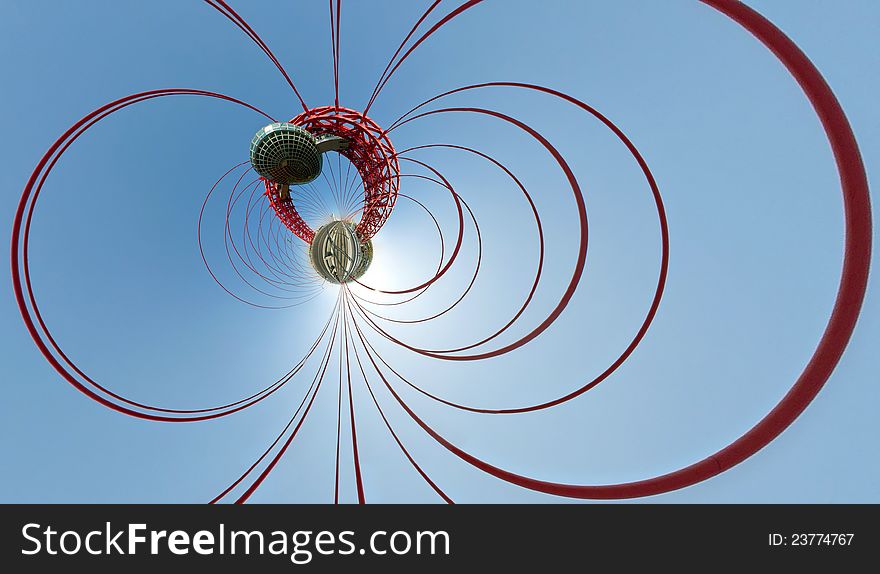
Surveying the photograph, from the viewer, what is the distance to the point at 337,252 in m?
6.35

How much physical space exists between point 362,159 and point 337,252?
228cm

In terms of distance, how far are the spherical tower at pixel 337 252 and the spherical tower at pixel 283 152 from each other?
8.07 feet

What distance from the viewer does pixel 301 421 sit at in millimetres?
4160

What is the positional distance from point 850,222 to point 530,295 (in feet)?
9.94

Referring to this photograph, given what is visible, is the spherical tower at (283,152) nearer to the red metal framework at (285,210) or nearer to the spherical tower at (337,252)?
the red metal framework at (285,210)

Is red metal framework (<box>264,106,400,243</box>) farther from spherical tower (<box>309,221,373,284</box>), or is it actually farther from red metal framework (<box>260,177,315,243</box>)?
spherical tower (<box>309,221,373,284</box>)

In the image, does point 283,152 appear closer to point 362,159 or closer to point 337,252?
point 362,159

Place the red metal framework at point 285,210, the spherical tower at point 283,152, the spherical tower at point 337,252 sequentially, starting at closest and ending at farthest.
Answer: the spherical tower at point 283,152
the red metal framework at point 285,210
the spherical tower at point 337,252

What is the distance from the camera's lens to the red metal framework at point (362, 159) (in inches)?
159

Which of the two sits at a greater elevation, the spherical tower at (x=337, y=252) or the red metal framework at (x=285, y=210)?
the spherical tower at (x=337, y=252)

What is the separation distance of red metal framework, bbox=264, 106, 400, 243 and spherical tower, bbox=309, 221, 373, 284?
3.30ft

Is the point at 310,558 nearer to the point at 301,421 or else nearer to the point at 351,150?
the point at 301,421

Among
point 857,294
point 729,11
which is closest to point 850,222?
point 857,294

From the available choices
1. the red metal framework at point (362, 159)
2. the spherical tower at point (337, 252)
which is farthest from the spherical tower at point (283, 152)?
the spherical tower at point (337, 252)
